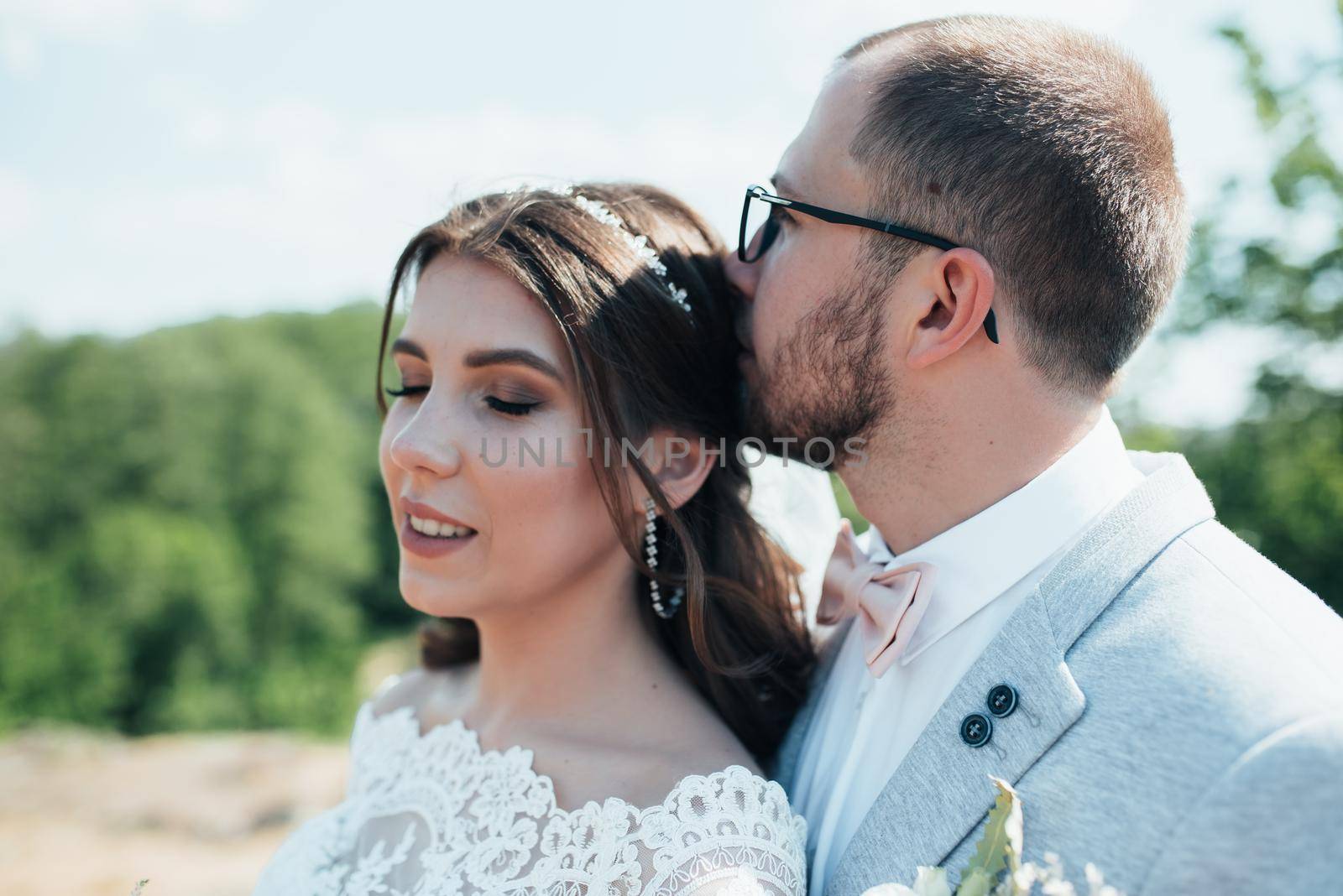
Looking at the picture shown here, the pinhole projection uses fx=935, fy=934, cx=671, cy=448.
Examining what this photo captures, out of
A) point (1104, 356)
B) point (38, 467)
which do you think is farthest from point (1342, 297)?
point (38, 467)

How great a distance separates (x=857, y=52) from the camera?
2.78 metres

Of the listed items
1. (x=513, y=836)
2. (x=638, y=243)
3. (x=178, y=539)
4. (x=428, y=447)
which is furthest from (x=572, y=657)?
(x=178, y=539)

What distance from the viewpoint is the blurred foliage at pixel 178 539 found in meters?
25.1

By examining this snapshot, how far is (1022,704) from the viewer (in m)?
1.96

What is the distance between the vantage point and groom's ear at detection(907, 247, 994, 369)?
7.89ft

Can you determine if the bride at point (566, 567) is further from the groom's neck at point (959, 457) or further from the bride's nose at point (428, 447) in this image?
the groom's neck at point (959, 457)

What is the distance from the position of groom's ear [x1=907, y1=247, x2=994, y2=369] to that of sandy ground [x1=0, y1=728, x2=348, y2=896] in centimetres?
683

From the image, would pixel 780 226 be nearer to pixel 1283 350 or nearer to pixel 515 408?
pixel 515 408

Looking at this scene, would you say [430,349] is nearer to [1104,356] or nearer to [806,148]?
[806,148]

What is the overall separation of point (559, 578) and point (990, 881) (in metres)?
1.39

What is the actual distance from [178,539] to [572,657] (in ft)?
95.8

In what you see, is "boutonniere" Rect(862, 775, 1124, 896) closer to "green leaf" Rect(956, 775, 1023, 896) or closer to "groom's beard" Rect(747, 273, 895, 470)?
"green leaf" Rect(956, 775, 1023, 896)

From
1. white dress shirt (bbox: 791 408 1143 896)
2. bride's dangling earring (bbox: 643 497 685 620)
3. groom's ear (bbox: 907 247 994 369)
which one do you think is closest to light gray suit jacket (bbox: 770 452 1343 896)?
white dress shirt (bbox: 791 408 1143 896)

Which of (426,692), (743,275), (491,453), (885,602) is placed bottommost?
(426,692)
